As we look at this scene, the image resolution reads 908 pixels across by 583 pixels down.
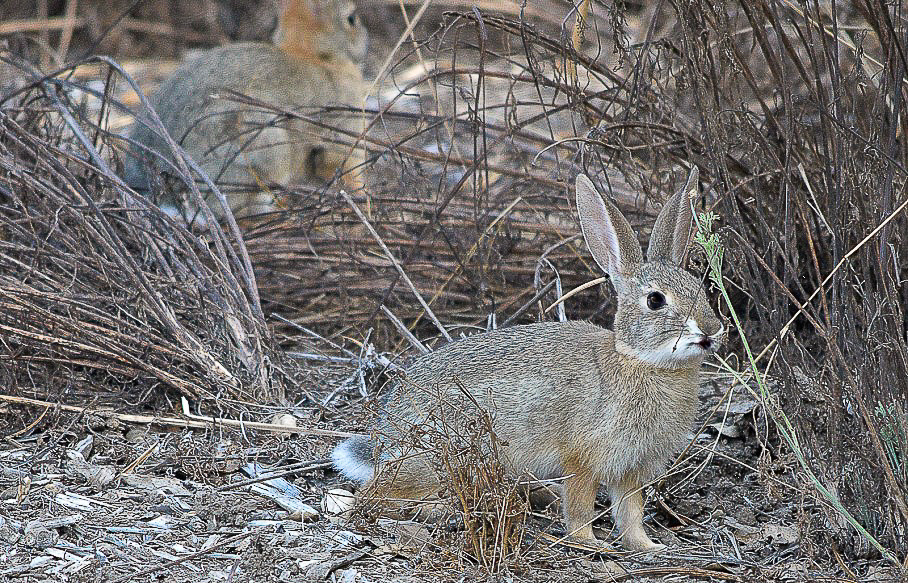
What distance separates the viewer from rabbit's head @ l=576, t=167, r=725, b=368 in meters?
3.41

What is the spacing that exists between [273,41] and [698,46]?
15.2 ft

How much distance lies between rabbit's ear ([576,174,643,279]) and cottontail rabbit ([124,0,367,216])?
2317 mm

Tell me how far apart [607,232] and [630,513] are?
90 centimetres

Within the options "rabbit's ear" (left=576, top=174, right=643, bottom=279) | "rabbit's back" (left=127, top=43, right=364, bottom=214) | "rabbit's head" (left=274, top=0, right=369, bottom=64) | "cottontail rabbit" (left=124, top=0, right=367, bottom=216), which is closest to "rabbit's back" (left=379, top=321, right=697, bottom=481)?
"rabbit's ear" (left=576, top=174, right=643, bottom=279)

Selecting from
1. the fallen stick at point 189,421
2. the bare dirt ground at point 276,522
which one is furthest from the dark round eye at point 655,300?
the fallen stick at point 189,421

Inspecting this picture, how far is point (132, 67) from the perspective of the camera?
9758 mm

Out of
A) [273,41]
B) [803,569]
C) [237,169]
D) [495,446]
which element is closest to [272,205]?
[237,169]

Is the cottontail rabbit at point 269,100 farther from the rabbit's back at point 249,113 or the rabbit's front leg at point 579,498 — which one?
the rabbit's front leg at point 579,498

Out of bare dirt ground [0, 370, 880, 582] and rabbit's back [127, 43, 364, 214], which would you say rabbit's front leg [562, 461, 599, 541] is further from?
rabbit's back [127, 43, 364, 214]

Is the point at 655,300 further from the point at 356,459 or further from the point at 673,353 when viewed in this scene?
the point at 356,459

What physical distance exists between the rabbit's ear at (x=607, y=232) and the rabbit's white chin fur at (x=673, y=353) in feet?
0.90

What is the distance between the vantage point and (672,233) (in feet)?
12.1

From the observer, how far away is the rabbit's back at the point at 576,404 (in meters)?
3.53

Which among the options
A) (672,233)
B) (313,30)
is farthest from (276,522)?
(313,30)
